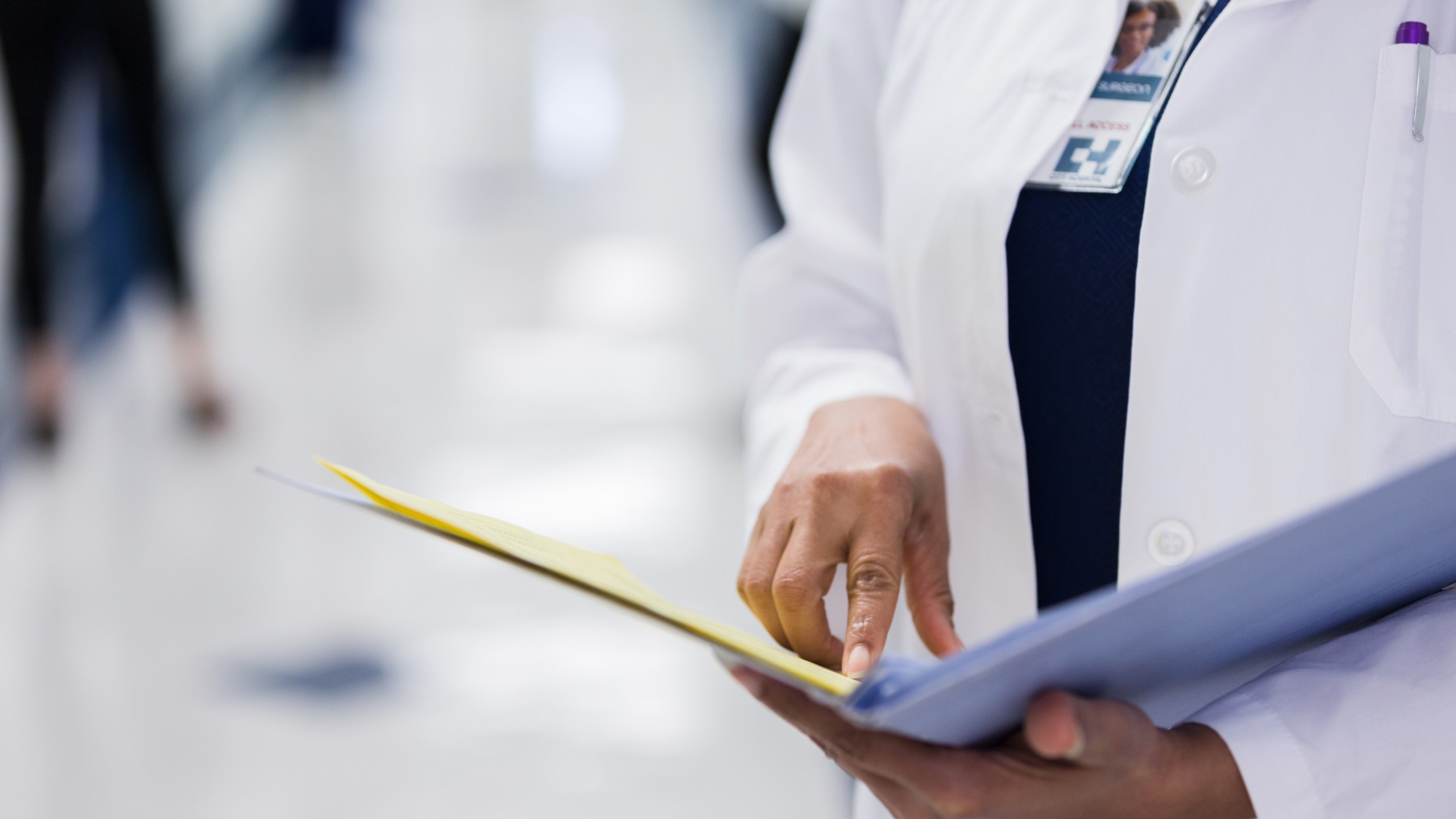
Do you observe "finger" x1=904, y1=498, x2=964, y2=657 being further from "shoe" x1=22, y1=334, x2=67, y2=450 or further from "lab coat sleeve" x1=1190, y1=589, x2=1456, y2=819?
"shoe" x1=22, y1=334, x2=67, y2=450

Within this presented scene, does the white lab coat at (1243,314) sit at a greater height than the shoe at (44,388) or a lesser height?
greater

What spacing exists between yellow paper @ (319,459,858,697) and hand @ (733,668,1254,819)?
0.03 meters

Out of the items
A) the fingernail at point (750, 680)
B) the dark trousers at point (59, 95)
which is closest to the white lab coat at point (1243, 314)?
the fingernail at point (750, 680)

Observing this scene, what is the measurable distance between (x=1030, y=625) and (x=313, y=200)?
4.19 m

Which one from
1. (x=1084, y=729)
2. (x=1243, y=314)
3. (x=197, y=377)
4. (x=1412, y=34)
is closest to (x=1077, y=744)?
(x=1084, y=729)

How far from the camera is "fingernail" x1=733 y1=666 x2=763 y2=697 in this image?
563 mm

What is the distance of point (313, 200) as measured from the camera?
425cm

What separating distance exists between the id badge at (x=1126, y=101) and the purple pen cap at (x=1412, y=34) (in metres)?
0.12

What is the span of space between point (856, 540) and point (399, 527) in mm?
1979

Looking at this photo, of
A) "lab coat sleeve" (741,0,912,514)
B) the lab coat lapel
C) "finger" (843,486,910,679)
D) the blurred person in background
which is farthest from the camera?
the blurred person in background

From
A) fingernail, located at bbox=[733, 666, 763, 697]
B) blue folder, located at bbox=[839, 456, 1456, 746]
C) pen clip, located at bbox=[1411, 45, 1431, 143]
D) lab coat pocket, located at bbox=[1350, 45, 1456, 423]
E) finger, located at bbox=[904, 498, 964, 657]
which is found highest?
pen clip, located at bbox=[1411, 45, 1431, 143]

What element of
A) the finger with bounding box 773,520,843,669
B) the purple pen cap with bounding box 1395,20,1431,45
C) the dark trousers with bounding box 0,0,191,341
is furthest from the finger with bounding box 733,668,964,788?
the dark trousers with bounding box 0,0,191,341

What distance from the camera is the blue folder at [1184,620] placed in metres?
0.45

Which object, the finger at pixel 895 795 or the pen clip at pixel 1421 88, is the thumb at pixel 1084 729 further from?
the pen clip at pixel 1421 88
